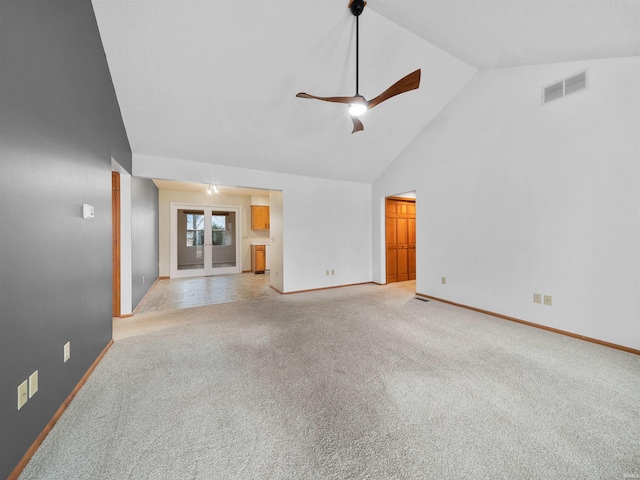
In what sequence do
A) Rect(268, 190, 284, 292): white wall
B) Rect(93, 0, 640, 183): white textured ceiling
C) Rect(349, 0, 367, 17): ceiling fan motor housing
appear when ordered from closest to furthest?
Rect(93, 0, 640, 183): white textured ceiling
Rect(349, 0, 367, 17): ceiling fan motor housing
Rect(268, 190, 284, 292): white wall

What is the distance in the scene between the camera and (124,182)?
3.52m

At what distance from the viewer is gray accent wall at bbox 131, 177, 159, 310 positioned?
147 inches

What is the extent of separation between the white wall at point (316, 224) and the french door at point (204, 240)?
2687mm

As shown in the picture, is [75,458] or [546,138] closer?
[75,458]

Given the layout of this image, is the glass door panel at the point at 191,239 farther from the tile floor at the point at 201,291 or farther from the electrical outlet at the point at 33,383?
the electrical outlet at the point at 33,383

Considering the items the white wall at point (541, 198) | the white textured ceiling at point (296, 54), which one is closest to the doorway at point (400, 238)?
the white wall at point (541, 198)

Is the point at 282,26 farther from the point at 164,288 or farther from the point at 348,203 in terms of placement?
the point at 164,288

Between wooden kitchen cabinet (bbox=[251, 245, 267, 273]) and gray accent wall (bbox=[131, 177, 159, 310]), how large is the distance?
2.88 metres

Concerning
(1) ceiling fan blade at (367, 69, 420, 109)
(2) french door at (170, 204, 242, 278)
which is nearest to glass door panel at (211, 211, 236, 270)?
(2) french door at (170, 204, 242, 278)

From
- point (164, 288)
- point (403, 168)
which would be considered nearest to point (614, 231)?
point (403, 168)

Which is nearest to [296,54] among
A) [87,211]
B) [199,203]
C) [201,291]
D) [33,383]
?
[87,211]

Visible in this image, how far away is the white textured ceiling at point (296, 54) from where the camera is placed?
223cm

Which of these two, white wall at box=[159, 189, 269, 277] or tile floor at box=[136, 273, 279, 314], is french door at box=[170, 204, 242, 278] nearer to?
white wall at box=[159, 189, 269, 277]

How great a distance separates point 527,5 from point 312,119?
8.20ft
